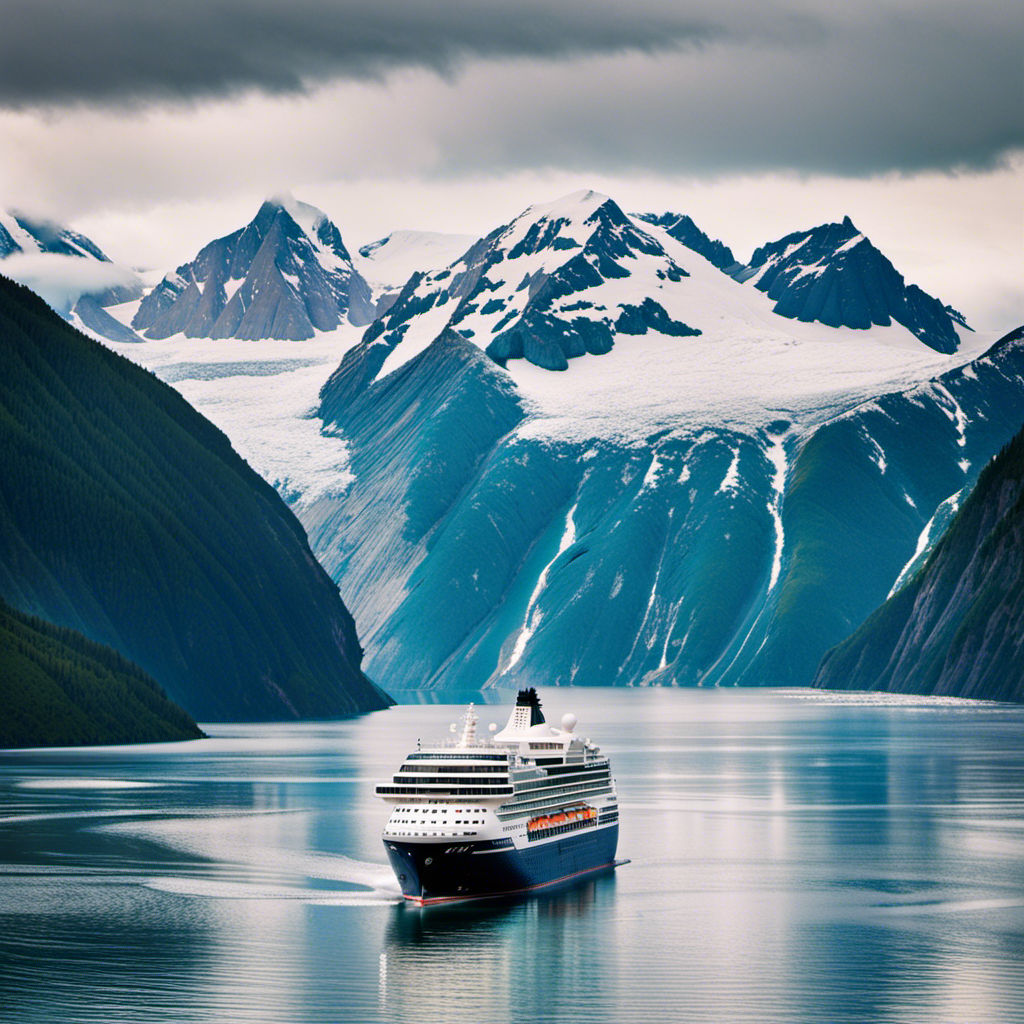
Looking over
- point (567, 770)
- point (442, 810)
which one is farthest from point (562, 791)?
point (442, 810)

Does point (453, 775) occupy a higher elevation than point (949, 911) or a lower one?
higher

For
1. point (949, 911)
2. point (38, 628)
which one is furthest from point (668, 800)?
point (38, 628)

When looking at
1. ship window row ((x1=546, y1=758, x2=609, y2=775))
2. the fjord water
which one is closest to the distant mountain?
the fjord water

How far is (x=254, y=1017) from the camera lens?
54.0 metres

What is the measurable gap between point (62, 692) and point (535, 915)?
122684 mm

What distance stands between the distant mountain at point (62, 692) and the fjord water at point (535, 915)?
163 ft

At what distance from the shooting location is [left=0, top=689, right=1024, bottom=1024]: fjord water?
56719mm

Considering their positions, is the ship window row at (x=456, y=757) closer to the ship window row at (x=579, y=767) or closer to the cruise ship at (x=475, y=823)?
the cruise ship at (x=475, y=823)

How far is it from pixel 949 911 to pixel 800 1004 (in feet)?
64.6

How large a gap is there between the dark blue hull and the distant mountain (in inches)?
4345

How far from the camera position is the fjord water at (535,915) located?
56719 mm

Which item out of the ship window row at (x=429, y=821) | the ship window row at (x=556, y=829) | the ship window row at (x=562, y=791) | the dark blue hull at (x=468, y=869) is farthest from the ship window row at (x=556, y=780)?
the ship window row at (x=429, y=821)

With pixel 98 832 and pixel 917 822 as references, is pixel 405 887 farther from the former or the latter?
pixel 917 822

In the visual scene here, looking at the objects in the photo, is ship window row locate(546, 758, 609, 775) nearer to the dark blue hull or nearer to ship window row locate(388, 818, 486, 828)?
the dark blue hull
